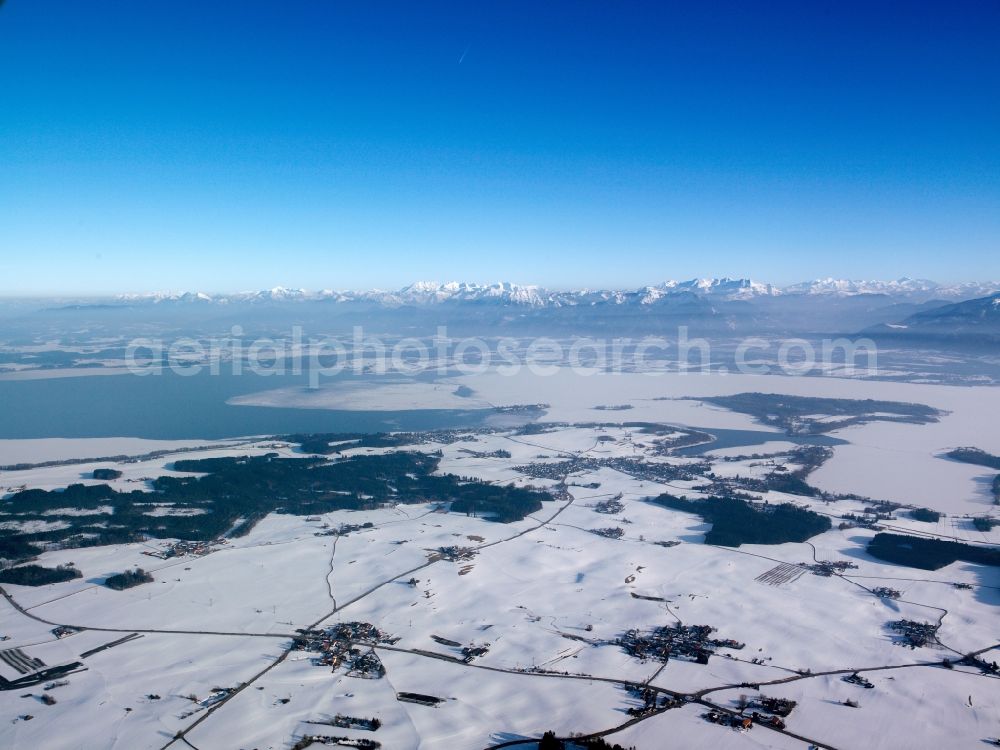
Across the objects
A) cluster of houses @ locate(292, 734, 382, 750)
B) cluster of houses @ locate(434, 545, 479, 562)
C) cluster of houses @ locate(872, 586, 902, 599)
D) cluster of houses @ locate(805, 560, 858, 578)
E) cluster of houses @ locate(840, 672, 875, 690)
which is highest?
cluster of houses @ locate(292, 734, 382, 750)

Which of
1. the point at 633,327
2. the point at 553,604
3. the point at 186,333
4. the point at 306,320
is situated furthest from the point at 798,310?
the point at 553,604

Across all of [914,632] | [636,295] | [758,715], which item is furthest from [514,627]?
[636,295]

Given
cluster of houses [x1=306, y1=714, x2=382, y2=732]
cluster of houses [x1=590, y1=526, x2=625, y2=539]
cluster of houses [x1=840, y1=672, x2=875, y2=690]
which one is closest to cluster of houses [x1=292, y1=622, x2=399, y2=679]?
cluster of houses [x1=306, y1=714, x2=382, y2=732]

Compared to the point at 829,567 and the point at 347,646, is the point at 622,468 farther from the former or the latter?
the point at 347,646

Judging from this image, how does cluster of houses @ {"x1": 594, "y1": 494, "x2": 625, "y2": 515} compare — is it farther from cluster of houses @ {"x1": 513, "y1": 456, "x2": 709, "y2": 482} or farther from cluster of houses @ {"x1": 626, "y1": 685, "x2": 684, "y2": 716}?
cluster of houses @ {"x1": 626, "y1": 685, "x2": 684, "y2": 716}

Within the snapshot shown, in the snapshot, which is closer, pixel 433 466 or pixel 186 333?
pixel 433 466

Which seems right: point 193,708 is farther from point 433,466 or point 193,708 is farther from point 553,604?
point 433,466
